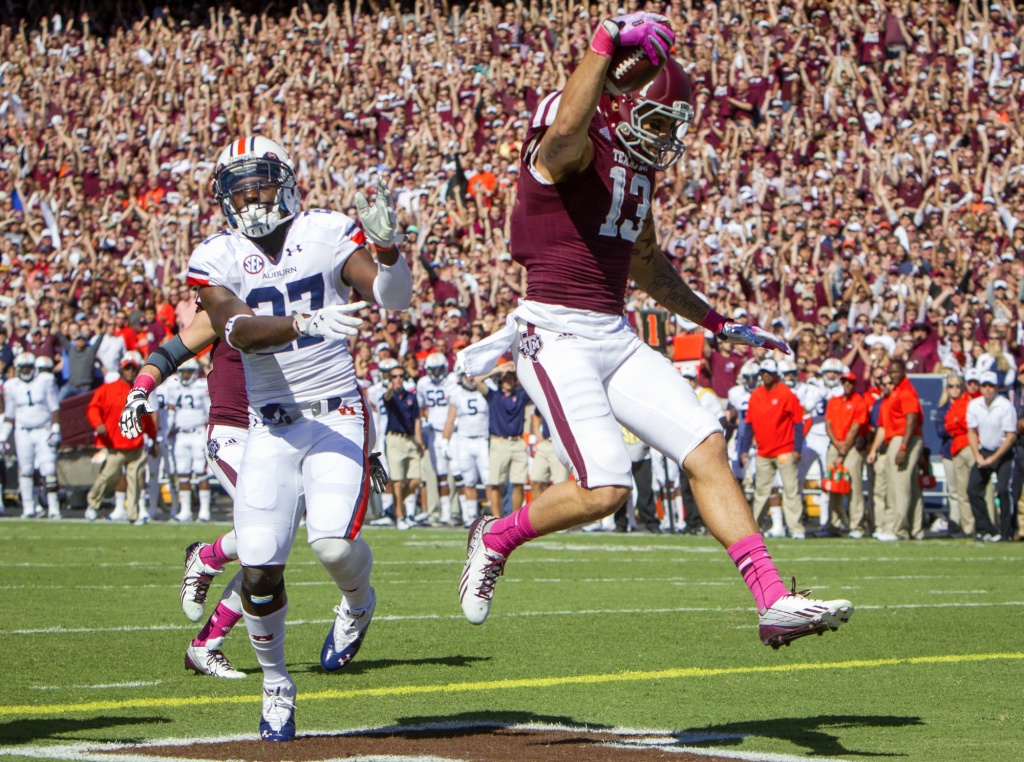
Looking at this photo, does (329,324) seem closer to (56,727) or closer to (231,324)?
(231,324)

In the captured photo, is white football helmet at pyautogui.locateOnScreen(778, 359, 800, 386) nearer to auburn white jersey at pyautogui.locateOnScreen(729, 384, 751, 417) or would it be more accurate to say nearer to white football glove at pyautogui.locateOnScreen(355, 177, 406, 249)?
auburn white jersey at pyautogui.locateOnScreen(729, 384, 751, 417)

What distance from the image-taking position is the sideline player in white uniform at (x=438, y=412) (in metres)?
19.0

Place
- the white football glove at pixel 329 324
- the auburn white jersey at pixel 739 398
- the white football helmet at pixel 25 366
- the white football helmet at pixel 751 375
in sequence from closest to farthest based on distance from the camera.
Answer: the white football glove at pixel 329 324, the white football helmet at pixel 751 375, the auburn white jersey at pixel 739 398, the white football helmet at pixel 25 366

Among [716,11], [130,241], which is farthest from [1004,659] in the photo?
[130,241]

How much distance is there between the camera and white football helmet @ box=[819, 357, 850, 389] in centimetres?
1733

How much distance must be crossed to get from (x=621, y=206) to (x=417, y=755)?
81.5 inches

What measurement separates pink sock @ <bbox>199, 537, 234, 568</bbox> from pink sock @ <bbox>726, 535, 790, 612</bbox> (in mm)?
3075

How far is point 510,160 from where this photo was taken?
2277cm

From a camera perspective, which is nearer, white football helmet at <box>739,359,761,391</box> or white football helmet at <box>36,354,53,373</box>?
white football helmet at <box>739,359,761,391</box>

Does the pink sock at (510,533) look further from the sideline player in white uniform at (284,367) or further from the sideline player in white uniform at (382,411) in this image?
the sideline player in white uniform at (382,411)

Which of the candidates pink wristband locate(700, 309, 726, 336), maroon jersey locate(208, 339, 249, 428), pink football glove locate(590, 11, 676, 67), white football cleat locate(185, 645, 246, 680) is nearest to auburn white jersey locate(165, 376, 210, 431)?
maroon jersey locate(208, 339, 249, 428)

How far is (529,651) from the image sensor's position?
7523 millimetres

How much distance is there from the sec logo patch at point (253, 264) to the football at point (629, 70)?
1543mm

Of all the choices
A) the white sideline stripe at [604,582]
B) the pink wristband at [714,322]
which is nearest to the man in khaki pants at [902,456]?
the white sideline stripe at [604,582]
